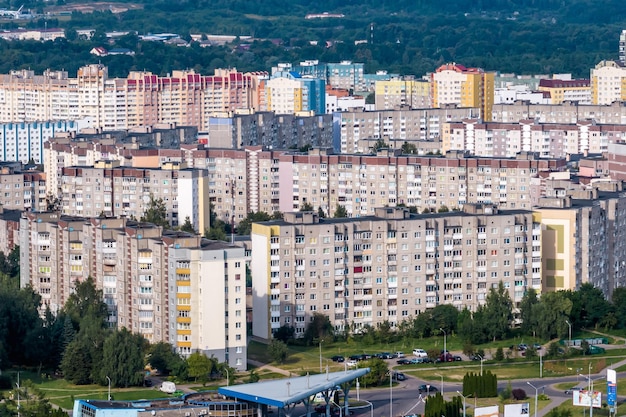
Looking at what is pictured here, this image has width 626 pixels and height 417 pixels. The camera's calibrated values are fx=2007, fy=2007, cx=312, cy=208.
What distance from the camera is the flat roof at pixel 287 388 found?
32.9 m

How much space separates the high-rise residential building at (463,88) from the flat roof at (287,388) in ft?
159

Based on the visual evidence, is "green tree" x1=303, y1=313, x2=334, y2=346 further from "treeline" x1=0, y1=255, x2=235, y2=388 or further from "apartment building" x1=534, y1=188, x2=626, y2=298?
"apartment building" x1=534, y1=188, x2=626, y2=298

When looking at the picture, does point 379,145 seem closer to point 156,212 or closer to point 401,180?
point 401,180

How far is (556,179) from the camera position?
52.6 m

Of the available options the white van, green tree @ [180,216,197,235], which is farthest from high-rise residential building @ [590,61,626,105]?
the white van

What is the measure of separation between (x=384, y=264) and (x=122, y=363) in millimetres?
7913

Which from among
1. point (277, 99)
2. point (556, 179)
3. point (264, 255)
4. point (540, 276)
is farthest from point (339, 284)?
point (277, 99)

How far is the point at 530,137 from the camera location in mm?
67500

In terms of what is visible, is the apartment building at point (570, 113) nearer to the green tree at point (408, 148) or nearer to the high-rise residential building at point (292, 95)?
the green tree at point (408, 148)

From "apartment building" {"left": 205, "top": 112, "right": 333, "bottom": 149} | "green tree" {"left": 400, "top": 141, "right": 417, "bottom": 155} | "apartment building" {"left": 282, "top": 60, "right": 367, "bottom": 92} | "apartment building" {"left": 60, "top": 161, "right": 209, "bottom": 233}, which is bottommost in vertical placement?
"apartment building" {"left": 60, "top": 161, "right": 209, "bottom": 233}

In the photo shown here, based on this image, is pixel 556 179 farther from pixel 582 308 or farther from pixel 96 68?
pixel 96 68

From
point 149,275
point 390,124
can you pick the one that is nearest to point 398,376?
point 149,275

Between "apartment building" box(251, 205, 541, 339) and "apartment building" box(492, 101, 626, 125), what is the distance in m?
28.2

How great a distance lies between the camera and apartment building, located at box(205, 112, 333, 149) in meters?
68.3
